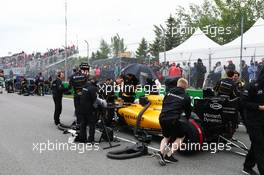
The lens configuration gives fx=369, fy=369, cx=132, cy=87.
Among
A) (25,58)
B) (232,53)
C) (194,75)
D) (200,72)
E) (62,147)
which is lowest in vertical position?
(62,147)

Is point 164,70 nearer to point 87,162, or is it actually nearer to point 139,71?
point 139,71

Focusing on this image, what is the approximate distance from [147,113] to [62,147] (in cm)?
196

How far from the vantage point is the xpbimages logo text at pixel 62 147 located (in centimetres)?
741

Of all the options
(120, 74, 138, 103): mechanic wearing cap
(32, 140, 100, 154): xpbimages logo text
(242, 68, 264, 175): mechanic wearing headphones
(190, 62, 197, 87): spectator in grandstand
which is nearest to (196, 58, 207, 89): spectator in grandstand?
(190, 62, 197, 87): spectator in grandstand

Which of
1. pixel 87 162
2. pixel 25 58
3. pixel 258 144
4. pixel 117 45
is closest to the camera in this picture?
pixel 258 144

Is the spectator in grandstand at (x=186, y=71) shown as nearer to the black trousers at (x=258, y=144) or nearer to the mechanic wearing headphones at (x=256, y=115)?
the mechanic wearing headphones at (x=256, y=115)

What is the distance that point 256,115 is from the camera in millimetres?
5379

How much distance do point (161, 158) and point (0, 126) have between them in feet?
19.3

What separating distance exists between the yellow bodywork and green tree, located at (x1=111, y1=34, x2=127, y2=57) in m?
9.58

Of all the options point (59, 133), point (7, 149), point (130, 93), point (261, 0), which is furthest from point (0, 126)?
point (261, 0)

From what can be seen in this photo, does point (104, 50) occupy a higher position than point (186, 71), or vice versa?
point (104, 50)

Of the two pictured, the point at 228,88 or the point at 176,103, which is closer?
the point at 176,103

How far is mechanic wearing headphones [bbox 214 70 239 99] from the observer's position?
24.5ft

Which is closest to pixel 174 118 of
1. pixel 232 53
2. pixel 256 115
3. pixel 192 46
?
pixel 256 115
